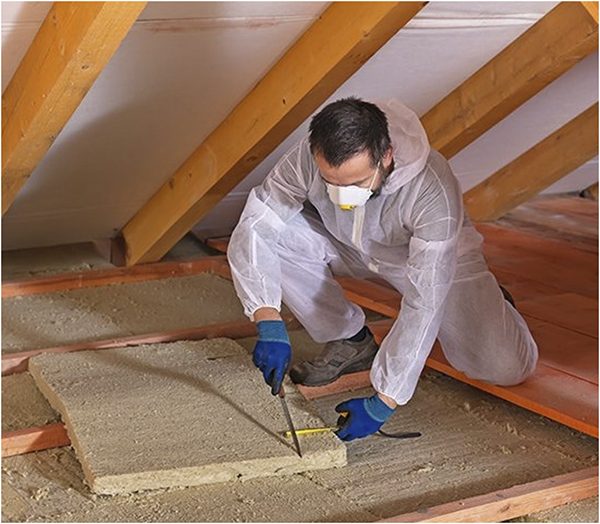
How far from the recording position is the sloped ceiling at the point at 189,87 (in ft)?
10.1

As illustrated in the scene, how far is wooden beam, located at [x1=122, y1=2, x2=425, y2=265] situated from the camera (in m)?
3.06

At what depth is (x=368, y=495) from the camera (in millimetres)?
2637

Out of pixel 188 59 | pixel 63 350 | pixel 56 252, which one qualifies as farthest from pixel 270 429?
pixel 56 252

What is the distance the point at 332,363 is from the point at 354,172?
886 mm

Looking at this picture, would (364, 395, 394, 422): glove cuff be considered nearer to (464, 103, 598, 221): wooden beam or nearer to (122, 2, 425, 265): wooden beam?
(122, 2, 425, 265): wooden beam

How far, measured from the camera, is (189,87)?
137 inches

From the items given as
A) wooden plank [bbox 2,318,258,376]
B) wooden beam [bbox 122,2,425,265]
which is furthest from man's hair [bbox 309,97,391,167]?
wooden plank [bbox 2,318,258,376]

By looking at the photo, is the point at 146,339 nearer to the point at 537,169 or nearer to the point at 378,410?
the point at 378,410

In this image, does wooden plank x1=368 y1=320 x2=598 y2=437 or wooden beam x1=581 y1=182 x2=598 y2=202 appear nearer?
wooden plank x1=368 y1=320 x2=598 y2=437

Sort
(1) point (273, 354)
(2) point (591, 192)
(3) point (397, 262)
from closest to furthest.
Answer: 1. (1) point (273, 354)
2. (3) point (397, 262)
3. (2) point (591, 192)

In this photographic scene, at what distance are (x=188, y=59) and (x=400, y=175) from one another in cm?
92

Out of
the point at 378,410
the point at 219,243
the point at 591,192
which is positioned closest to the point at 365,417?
the point at 378,410

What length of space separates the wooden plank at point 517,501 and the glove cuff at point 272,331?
641 mm

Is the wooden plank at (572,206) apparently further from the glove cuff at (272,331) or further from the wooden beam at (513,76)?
the glove cuff at (272,331)
